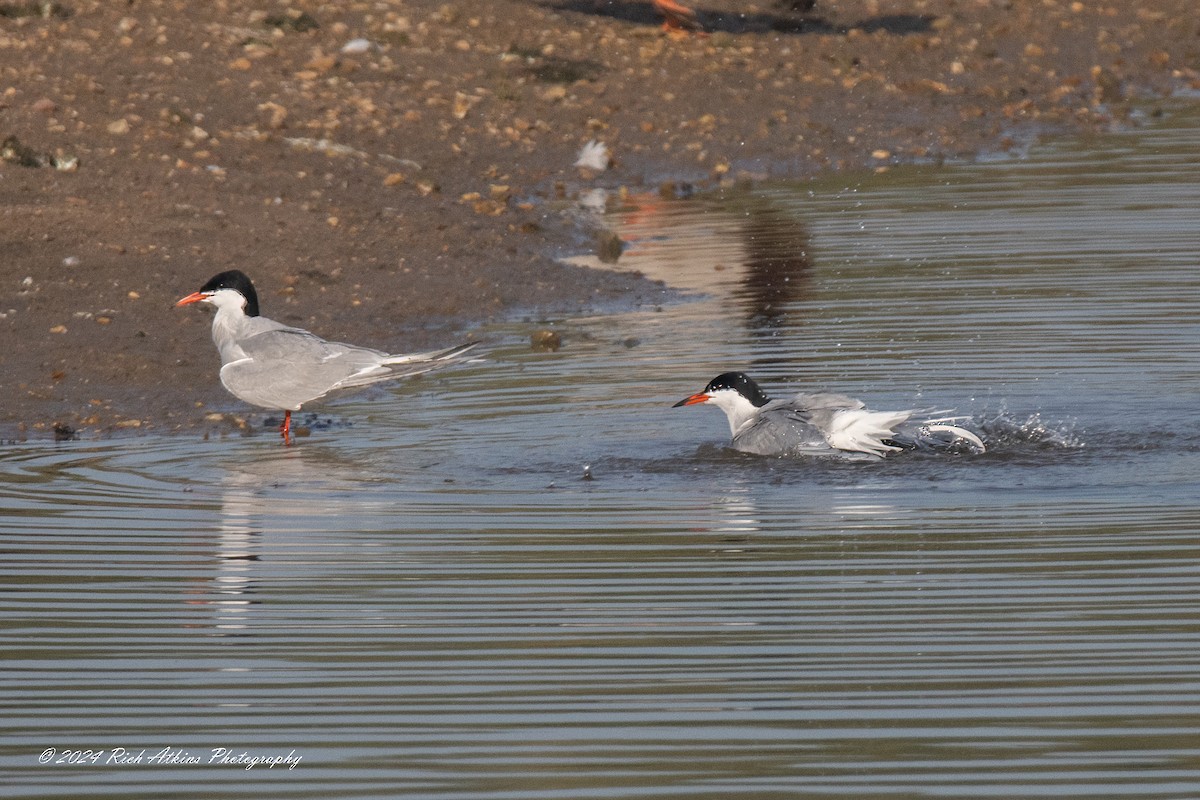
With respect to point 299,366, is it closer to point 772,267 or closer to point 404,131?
point 772,267

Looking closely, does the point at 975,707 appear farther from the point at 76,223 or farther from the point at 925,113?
the point at 925,113

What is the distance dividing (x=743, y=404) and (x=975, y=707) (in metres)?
3.96

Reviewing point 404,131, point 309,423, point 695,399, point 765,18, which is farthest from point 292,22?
point 695,399

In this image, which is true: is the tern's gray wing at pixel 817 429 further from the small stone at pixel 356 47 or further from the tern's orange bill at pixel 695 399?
the small stone at pixel 356 47

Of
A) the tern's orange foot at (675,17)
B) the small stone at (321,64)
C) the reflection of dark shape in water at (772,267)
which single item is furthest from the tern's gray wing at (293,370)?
the tern's orange foot at (675,17)

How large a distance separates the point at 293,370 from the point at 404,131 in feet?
24.1

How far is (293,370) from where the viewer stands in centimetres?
963

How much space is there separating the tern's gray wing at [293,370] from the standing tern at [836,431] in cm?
192

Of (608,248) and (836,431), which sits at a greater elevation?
(608,248)

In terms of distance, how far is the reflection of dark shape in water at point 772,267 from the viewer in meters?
12.2

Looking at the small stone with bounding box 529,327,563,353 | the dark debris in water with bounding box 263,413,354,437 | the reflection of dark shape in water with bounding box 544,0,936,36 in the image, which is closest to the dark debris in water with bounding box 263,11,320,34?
the reflection of dark shape in water with bounding box 544,0,936,36

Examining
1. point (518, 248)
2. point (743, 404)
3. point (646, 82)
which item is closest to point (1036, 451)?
point (743, 404)

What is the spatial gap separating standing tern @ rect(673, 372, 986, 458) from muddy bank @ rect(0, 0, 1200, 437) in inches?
112

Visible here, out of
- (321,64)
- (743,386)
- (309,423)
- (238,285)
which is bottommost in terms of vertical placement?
(309,423)
